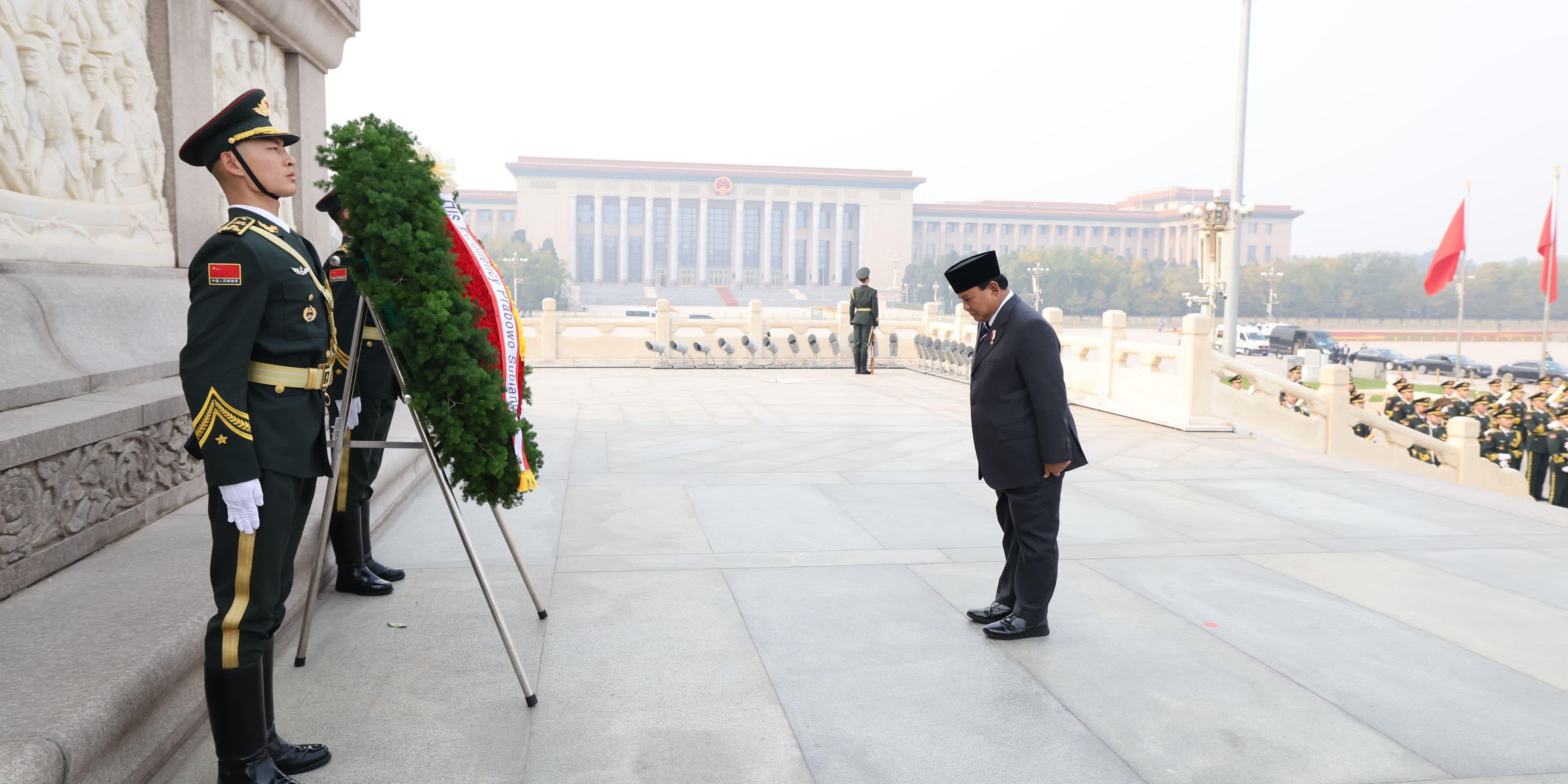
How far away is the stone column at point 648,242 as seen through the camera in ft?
329

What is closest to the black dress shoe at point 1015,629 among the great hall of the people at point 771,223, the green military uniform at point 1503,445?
the green military uniform at point 1503,445

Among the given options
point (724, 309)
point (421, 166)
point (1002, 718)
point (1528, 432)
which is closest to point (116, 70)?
point (421, 166)

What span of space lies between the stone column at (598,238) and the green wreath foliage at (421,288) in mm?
97847

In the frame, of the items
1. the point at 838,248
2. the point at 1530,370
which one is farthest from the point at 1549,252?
the point at 838,248

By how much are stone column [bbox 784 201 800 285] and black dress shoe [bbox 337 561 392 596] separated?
325ft

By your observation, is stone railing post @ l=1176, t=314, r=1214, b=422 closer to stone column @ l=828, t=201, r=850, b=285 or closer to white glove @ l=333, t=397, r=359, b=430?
white glove @ l=333, t=397, r=359, b=430

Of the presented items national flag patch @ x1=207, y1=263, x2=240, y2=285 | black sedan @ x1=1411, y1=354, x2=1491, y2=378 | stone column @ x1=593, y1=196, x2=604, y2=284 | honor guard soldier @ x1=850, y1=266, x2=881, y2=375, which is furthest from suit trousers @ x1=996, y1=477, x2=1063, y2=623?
stone column @ x1=593, y1=196, x2=604, y2=284

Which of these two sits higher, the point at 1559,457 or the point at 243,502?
the point at 243,502

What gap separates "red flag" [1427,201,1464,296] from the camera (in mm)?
22562

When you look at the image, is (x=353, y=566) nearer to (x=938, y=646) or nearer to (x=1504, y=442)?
(x=938, y=646)

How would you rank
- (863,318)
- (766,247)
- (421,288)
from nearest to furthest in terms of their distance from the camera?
(421,288) < (863,318) < (766,247)

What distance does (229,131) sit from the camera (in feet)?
8.09

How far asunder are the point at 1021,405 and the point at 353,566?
2.73 meters

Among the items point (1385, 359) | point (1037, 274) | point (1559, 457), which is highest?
point (1037, 274)
